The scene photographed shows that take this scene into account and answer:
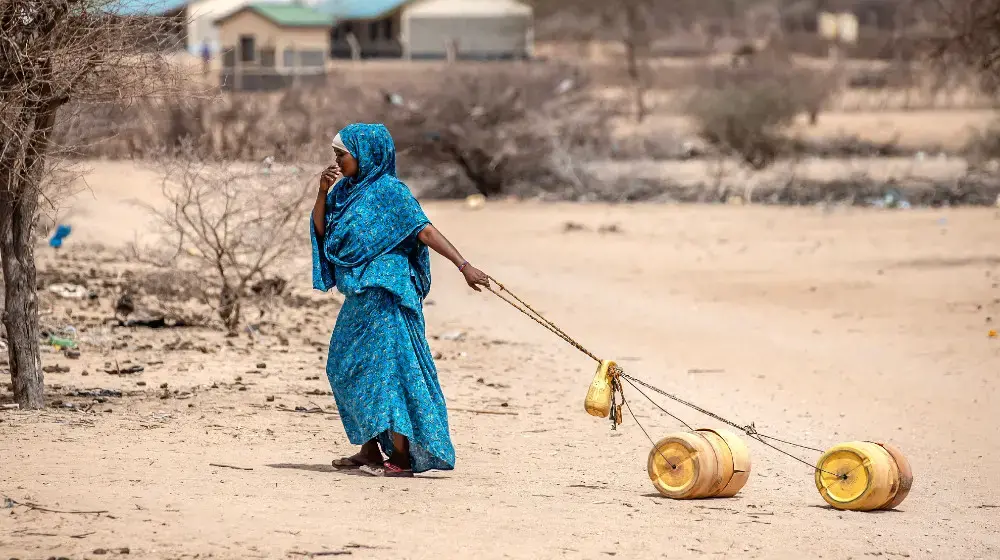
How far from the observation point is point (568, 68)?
89.3 feet

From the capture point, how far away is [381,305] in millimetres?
5867

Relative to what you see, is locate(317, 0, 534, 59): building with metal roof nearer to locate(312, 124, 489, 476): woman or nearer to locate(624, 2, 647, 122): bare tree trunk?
locate(624, 2, 647, 122): bare tree trunk

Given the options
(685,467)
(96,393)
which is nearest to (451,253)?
→ (685,467)

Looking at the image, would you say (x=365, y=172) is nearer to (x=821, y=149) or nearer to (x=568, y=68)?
(x=568, y=68)

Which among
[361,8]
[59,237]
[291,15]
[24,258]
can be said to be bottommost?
[59,237]

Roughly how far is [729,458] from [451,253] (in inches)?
52.9

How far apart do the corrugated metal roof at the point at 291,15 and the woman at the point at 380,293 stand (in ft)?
156

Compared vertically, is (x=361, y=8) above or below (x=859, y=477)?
above

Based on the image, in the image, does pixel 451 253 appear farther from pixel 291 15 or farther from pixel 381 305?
pixel 291 15

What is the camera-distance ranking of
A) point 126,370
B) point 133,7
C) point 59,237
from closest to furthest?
point 133,7, point 126,370, point 59,237

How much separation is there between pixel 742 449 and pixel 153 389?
3672mm

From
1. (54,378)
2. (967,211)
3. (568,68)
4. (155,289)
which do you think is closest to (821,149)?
(568,68)

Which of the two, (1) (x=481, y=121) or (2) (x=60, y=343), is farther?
(1) (x=481, y=121)

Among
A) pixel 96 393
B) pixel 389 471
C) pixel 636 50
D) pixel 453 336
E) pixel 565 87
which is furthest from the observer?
pixel 636 50
